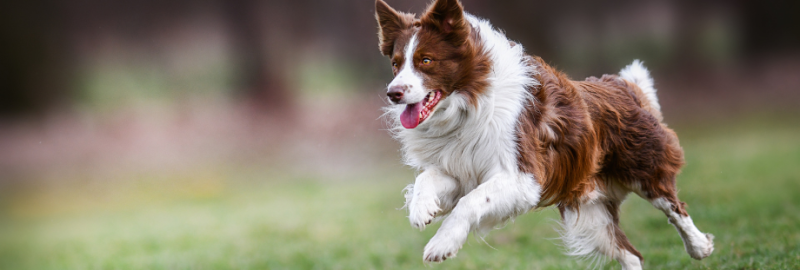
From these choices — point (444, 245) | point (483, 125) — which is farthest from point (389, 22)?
→ point (444, 245)

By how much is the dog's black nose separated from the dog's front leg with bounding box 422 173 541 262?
655 mm

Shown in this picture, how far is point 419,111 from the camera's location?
3756 millimetres

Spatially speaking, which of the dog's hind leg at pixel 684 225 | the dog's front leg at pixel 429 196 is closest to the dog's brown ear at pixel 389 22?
the dog's front leg at pixel 429 196

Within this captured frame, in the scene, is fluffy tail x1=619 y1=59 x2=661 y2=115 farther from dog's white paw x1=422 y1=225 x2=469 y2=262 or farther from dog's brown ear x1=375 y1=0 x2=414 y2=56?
dog's white paw x1=422 y1=225 x2=469 y2=262

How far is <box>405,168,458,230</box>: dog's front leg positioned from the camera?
3600 millimetres

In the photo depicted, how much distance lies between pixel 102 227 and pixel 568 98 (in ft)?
32.4

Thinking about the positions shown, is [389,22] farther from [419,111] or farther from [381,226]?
[381,226]

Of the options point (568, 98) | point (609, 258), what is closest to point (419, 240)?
point (609, 258)

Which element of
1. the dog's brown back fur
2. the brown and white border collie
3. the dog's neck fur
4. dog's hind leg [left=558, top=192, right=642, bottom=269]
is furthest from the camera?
dog's hind leg [left=558, top=192, right=642, bottom=269]

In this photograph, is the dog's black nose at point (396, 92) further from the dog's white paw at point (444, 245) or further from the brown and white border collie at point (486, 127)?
the dog's white paw at point (444, 245)

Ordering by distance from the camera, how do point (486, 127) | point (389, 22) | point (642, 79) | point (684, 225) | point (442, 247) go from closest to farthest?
point (442, 247) → point (486, 127) → point (389, 22) → point (684, 225) → point (642, 79)

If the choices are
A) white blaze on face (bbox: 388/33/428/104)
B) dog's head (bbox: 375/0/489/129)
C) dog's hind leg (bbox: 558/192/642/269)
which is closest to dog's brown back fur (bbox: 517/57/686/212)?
dog's hind leg (bbox: 558/192/642/269)

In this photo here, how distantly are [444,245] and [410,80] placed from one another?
0.89m

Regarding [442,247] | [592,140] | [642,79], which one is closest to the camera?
[442,247]
